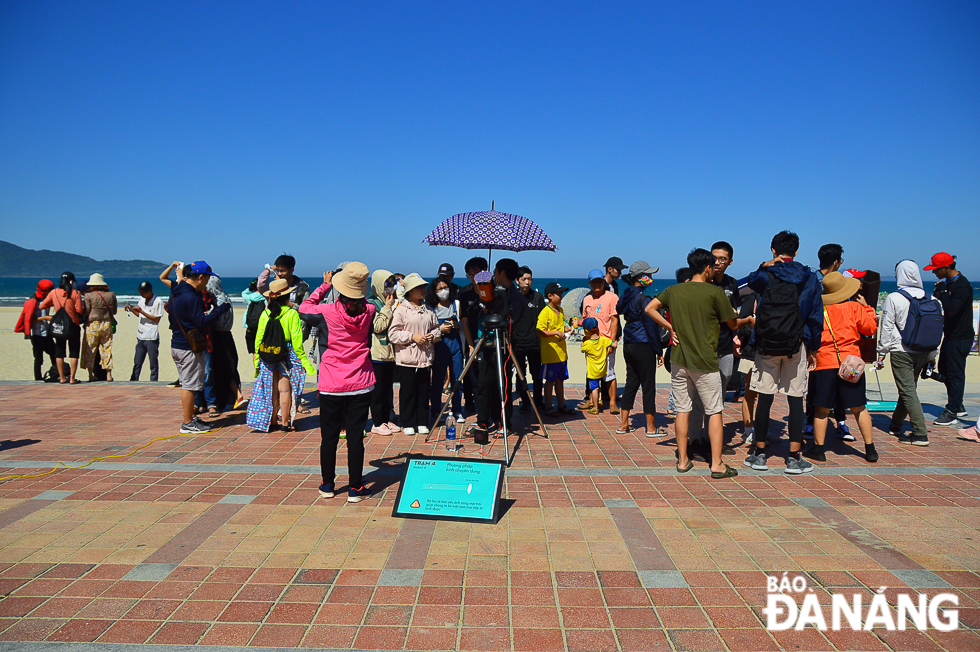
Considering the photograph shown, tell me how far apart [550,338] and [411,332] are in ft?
6.17

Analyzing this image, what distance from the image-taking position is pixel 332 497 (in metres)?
4.71

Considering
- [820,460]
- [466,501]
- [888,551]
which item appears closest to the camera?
[888,551]

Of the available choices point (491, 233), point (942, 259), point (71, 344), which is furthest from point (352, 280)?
point (71, 344)

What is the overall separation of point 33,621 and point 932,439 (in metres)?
8.15

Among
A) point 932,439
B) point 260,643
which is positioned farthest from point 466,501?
point 932,439

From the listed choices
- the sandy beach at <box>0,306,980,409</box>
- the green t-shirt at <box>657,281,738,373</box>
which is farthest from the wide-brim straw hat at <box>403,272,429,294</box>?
the sandy beach at <box>0,306,980,409</box>

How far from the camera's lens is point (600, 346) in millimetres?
7254

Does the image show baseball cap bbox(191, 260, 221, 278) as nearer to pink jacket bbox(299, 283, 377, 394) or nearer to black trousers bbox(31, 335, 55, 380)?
pink jacket bbox(299, 283, 377, 394)

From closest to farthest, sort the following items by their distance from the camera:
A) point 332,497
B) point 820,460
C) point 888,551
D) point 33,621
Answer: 1. point 33,621
2. point 888,551
3. point 332,497
4. point 820,460

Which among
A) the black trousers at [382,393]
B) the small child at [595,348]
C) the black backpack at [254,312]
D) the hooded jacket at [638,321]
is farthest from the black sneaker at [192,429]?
the hooded jacket at [638,321]

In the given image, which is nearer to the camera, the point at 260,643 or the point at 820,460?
the point at 260,643

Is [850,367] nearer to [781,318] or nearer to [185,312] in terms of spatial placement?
[781,318]

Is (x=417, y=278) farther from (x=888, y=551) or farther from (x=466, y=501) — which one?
(x=888, y=551)

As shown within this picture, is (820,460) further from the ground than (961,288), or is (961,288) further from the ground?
(961,288)
